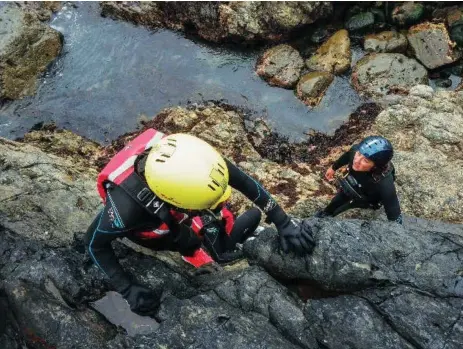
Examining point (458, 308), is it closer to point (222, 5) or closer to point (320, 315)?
point (320, 315)

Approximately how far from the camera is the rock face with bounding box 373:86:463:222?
8.43 meters

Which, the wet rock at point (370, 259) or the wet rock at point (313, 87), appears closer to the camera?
the wet rock at point (370, 259)

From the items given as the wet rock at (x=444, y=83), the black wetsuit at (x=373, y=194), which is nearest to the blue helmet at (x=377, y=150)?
the black wetsuit at (x=373, y=194)

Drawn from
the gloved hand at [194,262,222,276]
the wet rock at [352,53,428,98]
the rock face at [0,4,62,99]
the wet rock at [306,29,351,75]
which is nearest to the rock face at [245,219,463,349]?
the gloved hand at [194,262,222,276]

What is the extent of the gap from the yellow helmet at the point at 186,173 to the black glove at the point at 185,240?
104 cm

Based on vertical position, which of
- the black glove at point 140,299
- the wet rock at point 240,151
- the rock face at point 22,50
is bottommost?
the wet rock at point 240,151

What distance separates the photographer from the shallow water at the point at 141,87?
469 inches

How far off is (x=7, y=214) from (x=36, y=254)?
1.22m

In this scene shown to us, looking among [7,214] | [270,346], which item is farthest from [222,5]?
[270,346]

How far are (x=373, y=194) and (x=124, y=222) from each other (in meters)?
3.88

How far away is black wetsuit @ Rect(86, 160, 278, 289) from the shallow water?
→ 5.99 meters

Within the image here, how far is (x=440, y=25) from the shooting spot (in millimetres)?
12500

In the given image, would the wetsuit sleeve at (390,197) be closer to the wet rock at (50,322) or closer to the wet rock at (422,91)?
the wet rock at (50,322)

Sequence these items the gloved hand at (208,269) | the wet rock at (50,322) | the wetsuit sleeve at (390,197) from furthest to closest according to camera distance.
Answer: the wetsuit sleeve at (390,197)
the gloved hand at (208,269)
the wet rock at (50,322)
